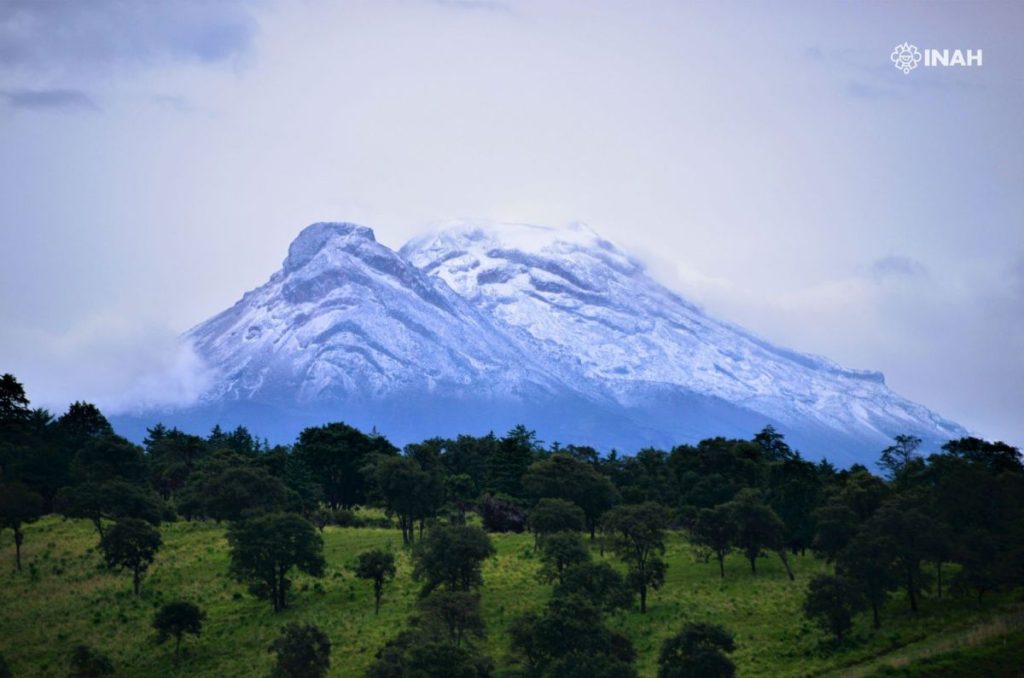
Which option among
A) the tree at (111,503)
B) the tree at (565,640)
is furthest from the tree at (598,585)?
the tree at (111,503)

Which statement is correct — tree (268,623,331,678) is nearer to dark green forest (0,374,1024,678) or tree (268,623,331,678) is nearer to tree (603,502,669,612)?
dark green forest (0,374,1024,678)

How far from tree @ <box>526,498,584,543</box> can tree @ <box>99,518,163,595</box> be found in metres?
35.0

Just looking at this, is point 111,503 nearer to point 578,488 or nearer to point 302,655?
point 302,655

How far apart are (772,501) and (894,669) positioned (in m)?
45.3

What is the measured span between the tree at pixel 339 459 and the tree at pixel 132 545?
146ft

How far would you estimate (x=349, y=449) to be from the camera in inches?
5438

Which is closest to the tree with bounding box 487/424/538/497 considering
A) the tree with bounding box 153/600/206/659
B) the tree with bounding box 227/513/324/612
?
the tree with bounding box 227/513/324/612

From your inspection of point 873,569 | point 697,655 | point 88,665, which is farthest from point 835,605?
point 88,665

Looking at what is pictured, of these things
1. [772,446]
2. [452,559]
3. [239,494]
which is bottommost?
[452,559]

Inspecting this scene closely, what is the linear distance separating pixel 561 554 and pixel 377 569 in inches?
614

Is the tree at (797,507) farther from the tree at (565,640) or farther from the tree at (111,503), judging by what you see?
the tree at (111,503)

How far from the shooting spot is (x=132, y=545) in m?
90.9

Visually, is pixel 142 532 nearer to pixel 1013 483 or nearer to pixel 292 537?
pixel 292 537

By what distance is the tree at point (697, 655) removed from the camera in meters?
63.4
